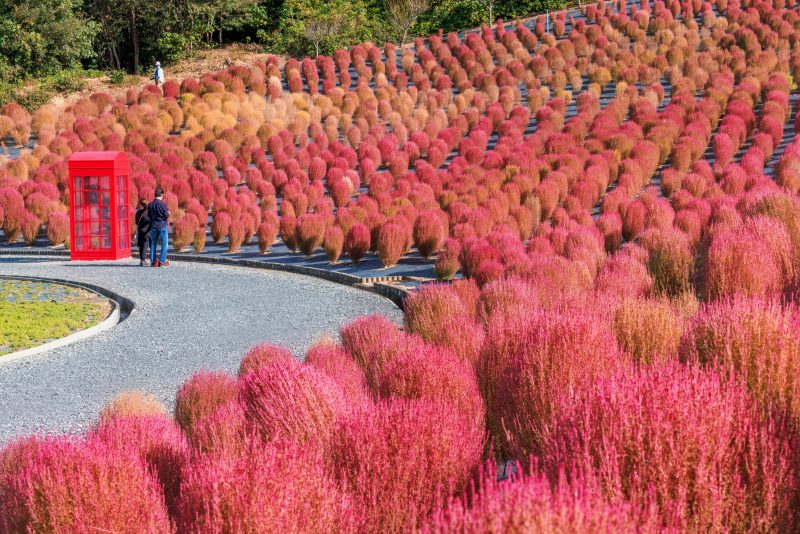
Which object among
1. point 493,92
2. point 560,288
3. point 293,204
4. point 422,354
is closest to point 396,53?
point 493,92

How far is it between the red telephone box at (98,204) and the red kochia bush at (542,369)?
45.5 ft

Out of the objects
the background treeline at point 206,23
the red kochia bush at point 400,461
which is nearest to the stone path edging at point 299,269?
the red kochia bush at point 400,461

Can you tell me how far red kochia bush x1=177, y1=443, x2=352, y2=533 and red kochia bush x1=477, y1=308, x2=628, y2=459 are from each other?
1.15 meters

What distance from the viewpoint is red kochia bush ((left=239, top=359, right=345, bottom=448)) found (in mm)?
4422

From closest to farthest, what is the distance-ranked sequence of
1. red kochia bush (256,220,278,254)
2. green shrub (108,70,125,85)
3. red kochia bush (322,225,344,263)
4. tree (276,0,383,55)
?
Answer: red kochia bush (322,225,344,263) < red kochia bush (256,220,278,254) < green shrub (108,70,125,85) < tree (276,0,383,55)

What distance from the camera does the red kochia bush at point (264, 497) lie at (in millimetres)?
3137

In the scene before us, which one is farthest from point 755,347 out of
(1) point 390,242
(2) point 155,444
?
(1) point 390,242

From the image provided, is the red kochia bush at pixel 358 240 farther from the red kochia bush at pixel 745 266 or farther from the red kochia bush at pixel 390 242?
the red kochia bush at pixel 745 266

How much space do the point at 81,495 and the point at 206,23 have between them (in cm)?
4432

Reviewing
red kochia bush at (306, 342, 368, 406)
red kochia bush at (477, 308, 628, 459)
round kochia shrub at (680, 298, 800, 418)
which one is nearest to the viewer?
round kochia shrub at (680, 298, 800, 418)

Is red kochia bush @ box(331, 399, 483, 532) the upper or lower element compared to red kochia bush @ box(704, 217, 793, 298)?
lower

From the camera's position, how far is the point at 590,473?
2859 millimetres

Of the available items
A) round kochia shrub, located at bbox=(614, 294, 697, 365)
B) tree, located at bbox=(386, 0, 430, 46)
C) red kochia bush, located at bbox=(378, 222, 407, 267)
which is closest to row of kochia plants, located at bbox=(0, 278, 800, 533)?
round kochia shrub, located at bbox=(614, 294, 697, 365)

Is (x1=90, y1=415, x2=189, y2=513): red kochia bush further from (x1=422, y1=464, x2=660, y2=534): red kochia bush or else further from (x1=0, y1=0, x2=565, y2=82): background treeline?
(x1=0, y1=0, x2=565, y2=82): background treeline
